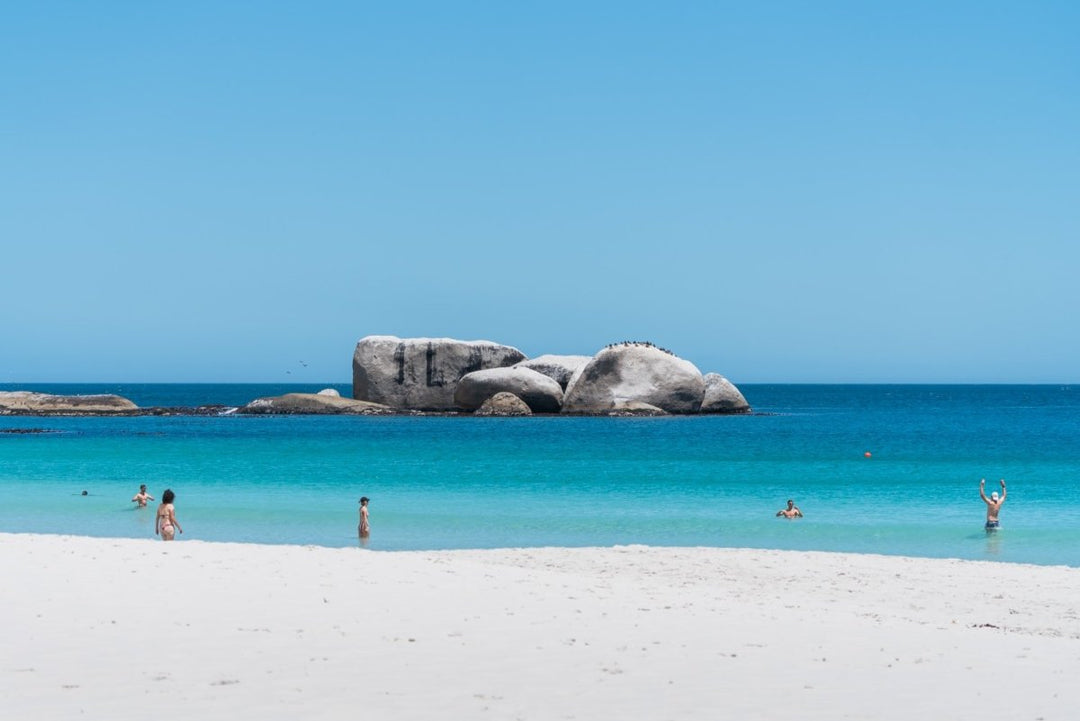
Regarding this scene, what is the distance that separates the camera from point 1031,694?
923 centimetres

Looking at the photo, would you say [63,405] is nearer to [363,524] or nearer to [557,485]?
[557,485]

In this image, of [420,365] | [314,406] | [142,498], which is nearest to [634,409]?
[420,365]

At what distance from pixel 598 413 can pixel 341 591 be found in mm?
57114

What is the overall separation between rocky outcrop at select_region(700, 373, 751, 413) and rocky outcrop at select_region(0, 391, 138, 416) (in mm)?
40829

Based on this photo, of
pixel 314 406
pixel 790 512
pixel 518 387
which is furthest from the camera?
pixel 314 406

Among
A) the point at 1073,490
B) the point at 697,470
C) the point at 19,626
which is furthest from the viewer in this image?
the point at 697,470

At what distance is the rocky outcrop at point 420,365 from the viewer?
239 ft

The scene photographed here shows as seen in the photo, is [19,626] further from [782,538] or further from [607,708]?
[782,538]

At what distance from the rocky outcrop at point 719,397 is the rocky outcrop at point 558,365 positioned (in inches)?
319

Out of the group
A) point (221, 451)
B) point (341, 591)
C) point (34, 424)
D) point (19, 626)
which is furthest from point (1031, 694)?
point (34, 424)

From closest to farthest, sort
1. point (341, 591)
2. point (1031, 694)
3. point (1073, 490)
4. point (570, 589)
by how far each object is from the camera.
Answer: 1. point (1031, 694)
2. point (341, 591)
3. point (570, 589)
4. point (1073, 490)

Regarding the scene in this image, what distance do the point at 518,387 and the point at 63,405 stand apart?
3488 centimetres

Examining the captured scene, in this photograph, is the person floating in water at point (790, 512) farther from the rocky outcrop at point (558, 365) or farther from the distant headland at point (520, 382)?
the rocky outcrop at point (558, 365)

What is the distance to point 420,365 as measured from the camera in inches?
2923
